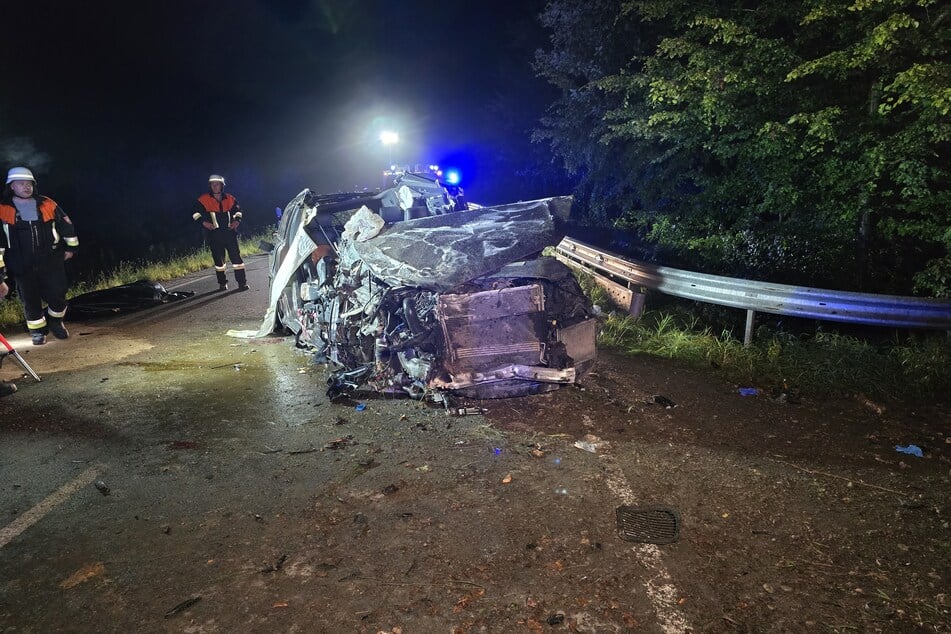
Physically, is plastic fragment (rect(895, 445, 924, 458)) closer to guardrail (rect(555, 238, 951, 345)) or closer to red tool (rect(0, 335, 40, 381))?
guardrail (rect(555, 238, 951, 345))

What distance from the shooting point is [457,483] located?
329cm

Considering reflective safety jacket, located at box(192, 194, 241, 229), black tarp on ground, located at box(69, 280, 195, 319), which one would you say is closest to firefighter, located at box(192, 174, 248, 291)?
reflective safety jacket, located at box(192, 194, 241, 229)

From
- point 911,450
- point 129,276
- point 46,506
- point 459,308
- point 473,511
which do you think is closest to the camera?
point 473,511

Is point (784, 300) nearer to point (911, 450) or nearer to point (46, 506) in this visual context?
point (911, 450)

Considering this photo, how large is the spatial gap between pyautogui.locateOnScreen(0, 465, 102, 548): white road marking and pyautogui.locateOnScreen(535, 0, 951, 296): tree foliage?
23.2 feet

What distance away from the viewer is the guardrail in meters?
4.60

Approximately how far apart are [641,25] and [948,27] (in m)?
5.77

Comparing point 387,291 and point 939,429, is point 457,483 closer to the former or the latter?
point 387,291

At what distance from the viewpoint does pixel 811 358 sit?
16.7ft

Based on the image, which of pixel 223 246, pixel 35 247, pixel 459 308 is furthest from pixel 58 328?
pixel 459 308

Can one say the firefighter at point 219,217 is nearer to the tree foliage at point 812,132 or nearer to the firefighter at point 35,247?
the firefighter at point 35,247

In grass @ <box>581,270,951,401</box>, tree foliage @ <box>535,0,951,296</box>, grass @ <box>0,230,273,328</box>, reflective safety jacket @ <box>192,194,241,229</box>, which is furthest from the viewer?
reflective safety jacket @ <box>192,194,241,229</box>

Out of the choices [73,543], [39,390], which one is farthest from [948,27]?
[39,390]

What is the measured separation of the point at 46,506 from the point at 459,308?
297 centimetres
